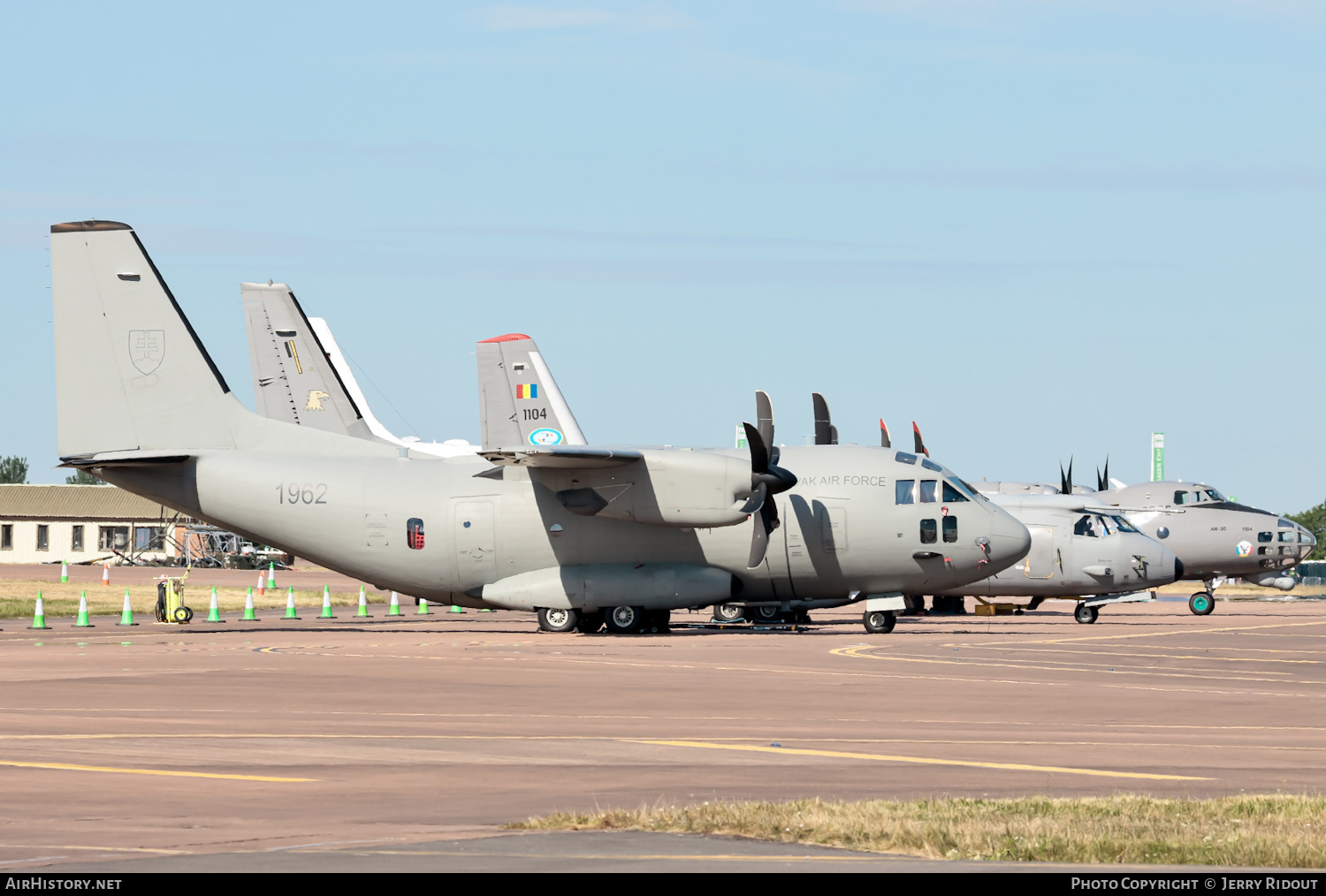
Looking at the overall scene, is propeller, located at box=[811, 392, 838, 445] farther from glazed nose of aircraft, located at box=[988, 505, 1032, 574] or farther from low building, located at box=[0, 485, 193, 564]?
low building, located at box=[0, 485, 193, 564]

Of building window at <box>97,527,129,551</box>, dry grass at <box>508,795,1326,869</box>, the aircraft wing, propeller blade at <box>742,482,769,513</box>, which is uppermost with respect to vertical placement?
the aircraft wing

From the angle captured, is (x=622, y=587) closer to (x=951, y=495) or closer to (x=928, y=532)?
(x=928, y=532)

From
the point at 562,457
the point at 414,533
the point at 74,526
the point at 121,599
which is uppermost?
the point at 562,457

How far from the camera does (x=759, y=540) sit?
39688 mm

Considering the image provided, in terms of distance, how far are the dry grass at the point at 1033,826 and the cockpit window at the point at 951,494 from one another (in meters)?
28.2

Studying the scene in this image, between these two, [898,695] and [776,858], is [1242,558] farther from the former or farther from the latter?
[776,858]

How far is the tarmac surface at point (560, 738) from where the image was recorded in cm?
1066

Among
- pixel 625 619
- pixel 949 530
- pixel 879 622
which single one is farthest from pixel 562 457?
pixel 949 530

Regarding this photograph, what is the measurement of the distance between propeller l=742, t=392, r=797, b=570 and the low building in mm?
84539

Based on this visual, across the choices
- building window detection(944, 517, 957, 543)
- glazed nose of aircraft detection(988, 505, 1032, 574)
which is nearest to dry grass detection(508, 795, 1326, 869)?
building window detection(944, 517, 957, 543)

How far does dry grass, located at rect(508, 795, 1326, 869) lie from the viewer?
34.1 feet

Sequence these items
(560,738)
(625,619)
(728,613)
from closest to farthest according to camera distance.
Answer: (560,738)
(625,619)
(728,613)

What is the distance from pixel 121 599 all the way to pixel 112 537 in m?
64.9

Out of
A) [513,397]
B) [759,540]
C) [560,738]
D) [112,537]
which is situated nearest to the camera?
[560,738]
